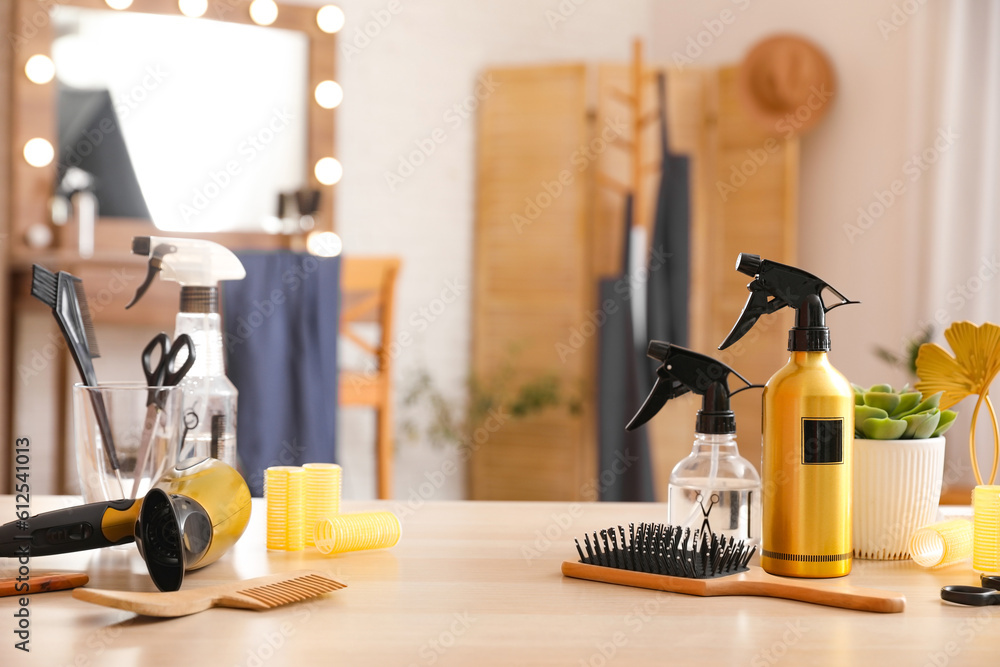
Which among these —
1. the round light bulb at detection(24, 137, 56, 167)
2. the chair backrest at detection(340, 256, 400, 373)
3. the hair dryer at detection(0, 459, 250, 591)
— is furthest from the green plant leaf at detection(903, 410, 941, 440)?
the round light bulb at detection(24, 137, 56, 167)

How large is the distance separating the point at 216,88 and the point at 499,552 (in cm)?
245

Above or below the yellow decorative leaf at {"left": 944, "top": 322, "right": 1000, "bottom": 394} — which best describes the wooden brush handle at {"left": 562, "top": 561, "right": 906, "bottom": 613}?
below

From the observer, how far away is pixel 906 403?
78 centimetres

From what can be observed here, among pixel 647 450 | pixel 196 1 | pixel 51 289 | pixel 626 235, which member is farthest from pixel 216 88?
pixel 51 289

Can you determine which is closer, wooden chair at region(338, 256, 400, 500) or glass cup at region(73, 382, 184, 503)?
glass cup at region(73, 382, 184, 503)

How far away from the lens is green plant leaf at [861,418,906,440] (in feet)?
2.44

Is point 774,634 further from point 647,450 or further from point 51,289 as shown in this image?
point 647,450

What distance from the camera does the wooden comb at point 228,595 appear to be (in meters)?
0.55

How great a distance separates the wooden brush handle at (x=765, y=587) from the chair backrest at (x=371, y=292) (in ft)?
5.39

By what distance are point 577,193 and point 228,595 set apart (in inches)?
102

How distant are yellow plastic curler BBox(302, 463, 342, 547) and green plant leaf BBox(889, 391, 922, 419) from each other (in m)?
0.47

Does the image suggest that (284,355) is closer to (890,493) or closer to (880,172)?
(890,493)

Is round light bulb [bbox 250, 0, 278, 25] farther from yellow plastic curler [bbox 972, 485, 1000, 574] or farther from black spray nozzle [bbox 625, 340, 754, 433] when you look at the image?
yellow plastic curler [bbox 972, 485, 1000, 574]

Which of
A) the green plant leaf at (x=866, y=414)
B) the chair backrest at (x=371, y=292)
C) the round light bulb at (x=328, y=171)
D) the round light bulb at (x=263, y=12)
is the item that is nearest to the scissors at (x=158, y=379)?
the green plant leaf at (x=866, y=414)
